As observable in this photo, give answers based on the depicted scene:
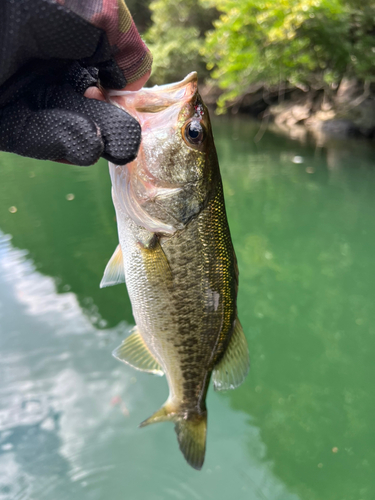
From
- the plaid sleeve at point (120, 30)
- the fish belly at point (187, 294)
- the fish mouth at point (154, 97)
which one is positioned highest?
the plaid sleeve at point (120, 30)

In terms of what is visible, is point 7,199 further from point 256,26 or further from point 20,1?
point 256,26

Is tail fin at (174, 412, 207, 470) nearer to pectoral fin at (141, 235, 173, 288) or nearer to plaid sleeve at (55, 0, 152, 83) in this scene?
pectoral fin at (141, 235, 173, 288)

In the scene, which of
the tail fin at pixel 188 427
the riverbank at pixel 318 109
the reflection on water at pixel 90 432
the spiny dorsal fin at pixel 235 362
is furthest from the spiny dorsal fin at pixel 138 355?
the riverbank at pixel 318 109

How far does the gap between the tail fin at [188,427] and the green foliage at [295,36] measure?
9.01m

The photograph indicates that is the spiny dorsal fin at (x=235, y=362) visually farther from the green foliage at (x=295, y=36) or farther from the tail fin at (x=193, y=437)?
the green foliage at (x=295, y=36)

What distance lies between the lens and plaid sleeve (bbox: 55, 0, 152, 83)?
1.04 m

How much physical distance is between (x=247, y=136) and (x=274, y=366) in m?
11.6

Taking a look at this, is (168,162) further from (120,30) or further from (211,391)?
(211,391)

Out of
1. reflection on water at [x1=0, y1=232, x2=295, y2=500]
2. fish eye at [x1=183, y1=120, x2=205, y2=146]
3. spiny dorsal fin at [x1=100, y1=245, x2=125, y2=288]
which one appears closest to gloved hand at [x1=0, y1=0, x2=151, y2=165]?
fish eye at [x1=183, y1=120, x2=205, y2=146]

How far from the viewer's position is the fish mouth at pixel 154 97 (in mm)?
1349

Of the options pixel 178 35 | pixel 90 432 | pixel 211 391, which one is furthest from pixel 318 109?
pixel 90 432

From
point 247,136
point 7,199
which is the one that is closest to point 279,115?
point 247,136

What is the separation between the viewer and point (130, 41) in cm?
119

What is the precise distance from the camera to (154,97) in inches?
54.7
